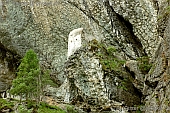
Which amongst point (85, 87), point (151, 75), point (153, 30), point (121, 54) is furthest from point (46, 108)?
point (153, 30)

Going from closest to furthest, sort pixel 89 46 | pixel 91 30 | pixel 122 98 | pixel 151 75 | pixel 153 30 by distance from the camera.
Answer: pixel 151 75, pixel 122 98, pixel 89 46, pixel 153 30, pixel 91 30

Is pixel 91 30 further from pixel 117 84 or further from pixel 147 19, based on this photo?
pixel 117 84

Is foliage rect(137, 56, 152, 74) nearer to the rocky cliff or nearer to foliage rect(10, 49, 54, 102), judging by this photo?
the rocky cliff

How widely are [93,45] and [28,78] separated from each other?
7497 mm

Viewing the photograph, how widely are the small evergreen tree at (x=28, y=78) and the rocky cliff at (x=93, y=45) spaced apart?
3.58 metres

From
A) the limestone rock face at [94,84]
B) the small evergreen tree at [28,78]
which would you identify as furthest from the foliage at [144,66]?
the small evergreen tree at [28,78]

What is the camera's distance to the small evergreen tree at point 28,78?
88.8ft

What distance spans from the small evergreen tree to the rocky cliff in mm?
3584

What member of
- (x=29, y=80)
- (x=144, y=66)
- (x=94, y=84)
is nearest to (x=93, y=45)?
(x=94, y=84)

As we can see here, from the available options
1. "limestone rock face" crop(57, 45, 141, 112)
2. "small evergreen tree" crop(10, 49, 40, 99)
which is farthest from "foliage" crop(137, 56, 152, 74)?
"small evergreen tree" crop(10, 49, 40, 99)

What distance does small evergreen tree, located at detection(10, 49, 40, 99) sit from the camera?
27.1 meters

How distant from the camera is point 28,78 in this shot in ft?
88.8

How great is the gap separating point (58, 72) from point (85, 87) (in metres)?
11.9

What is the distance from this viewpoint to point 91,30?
39719 millimetres
